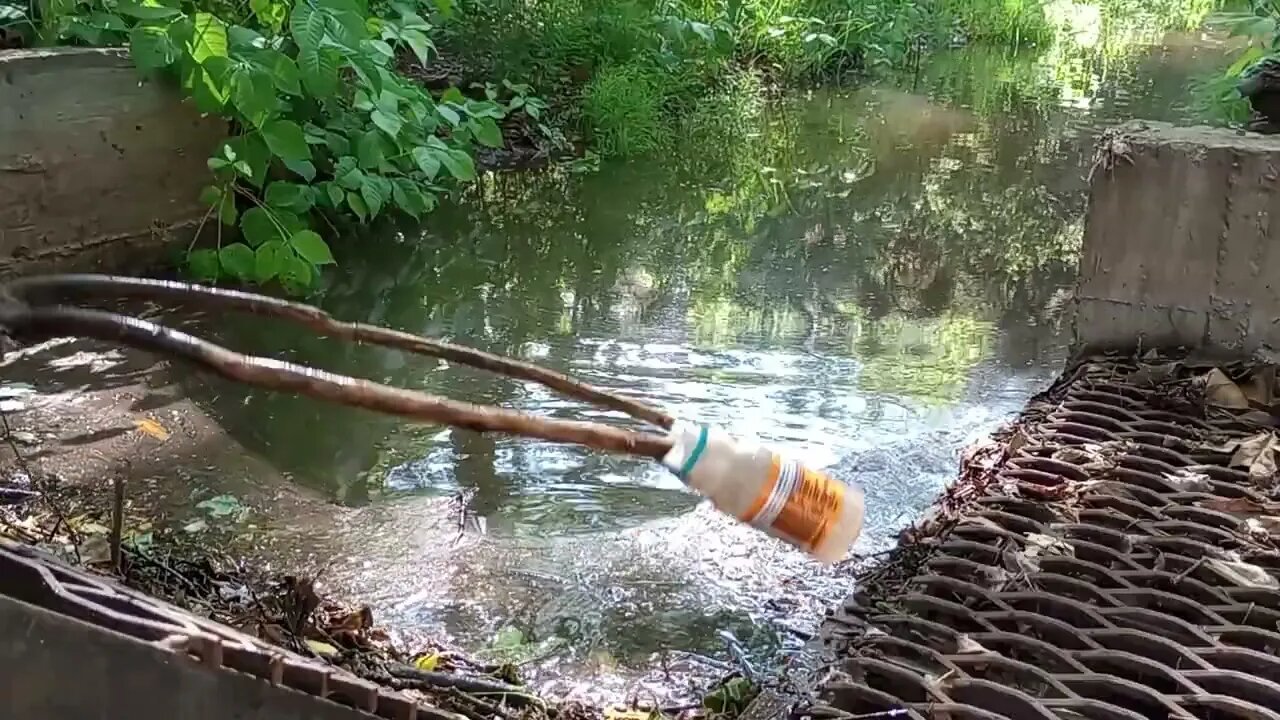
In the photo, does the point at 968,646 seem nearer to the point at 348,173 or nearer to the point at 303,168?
the point at 303,168

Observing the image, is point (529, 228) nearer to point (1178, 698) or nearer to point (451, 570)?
point (451, 570)

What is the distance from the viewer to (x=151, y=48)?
4246 mm

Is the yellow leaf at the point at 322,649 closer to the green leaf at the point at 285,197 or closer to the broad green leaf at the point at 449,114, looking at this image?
the green leaf at the point at 285,197

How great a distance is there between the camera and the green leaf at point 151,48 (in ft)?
13.9

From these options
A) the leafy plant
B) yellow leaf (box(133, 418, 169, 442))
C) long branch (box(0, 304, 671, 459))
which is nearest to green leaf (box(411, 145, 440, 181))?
the leafy plant

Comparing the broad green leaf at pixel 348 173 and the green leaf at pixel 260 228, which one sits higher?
the broad green leaf at pixel 348 173

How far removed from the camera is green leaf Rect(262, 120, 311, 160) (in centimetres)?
447

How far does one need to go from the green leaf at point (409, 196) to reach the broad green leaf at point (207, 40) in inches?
37.8

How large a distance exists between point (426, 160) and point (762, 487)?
12.9ft

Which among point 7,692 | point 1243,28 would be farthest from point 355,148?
point 7,692

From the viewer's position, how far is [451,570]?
2.74m

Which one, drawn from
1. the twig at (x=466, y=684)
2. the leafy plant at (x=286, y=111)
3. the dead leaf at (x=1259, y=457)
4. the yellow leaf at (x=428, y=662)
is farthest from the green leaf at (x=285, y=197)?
the dead leaf at (x=1259, y=457)

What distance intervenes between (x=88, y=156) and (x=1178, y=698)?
3.86 m

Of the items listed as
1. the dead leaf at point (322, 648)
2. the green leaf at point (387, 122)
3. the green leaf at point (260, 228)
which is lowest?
the dead leaf at point (322, 648)
